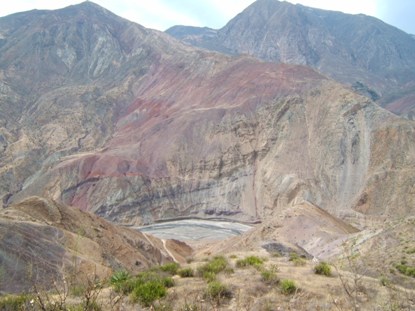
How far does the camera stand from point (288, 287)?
10.7 metres

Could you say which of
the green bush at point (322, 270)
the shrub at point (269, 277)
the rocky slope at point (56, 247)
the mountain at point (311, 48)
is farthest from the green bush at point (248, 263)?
the mountain at point (311, 48)

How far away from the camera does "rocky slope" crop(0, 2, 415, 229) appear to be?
63156mm

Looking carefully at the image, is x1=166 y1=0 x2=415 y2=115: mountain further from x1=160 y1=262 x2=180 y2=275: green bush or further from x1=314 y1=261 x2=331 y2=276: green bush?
x1=160 y1=262 x2=180 y2=275: green bush

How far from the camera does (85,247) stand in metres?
25.0

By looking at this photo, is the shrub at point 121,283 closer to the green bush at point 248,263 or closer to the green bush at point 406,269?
the green bush at point 248,263

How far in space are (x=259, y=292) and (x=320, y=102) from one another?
221ft

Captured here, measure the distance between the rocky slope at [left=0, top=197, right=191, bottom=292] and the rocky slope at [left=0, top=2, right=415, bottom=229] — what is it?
33512mm

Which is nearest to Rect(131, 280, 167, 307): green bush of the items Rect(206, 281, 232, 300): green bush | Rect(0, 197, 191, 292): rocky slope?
Rect(206, 281, 232, 300): green bush

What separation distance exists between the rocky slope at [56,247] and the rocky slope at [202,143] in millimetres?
33512

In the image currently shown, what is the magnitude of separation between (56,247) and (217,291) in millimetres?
14308

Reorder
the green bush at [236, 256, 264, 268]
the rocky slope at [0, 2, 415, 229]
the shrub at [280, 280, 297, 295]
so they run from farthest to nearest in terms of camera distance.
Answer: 1. the rocky slope at [0, 2, 415, 229]
2. the green bush at [236, 256, 264, 268]
3. the shrub at [280, 280, 297, 295]

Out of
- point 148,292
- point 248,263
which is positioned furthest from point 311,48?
point 148,292

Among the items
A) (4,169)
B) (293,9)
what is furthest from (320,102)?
(293,9)

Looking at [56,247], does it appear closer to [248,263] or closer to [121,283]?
[248,263]
